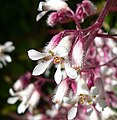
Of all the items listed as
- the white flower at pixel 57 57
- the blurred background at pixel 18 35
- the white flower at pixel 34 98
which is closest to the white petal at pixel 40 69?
the white flower at pixel 57 57

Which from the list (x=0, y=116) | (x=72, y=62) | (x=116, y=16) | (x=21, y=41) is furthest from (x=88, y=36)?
(x=0, y=116)

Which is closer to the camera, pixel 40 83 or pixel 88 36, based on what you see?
pixel 88 36

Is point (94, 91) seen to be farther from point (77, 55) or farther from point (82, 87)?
point (77, 55)

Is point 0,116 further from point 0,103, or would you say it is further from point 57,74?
point 57,74

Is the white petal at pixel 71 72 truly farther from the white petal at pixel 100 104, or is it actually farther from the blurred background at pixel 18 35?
the blurred background at pixel 18 35

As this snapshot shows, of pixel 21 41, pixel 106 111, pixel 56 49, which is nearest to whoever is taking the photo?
pixel 56 49

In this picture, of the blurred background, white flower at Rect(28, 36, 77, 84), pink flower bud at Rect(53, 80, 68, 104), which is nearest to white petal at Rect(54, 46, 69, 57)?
white flower at Rect(28, 36, 77, 84)

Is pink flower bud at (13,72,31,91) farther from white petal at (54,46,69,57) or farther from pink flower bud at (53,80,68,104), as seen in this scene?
white petal at (54,46,69,57)
